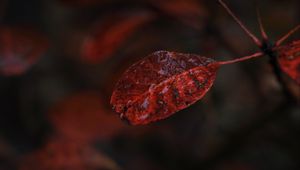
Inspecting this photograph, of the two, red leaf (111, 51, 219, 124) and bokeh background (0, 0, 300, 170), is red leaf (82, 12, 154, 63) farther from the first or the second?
red leaf (111, 51, 219, 124)

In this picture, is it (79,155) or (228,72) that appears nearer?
(79,155)

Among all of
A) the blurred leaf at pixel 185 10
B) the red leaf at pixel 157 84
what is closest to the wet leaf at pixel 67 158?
the blurred leaf at pixel 185 10

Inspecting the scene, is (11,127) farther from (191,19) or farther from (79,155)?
(191,19)

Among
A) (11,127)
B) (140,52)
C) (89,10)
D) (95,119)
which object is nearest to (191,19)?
(140,52)

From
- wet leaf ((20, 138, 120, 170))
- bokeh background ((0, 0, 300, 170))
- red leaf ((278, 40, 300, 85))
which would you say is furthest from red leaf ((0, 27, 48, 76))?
red leaf ((278, 40, 300, 85))

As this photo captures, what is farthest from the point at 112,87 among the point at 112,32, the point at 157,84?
the point at 157,84

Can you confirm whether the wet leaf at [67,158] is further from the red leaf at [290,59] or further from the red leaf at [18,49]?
the red leaf at [290,59]

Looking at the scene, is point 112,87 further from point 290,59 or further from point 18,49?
point 290,59
